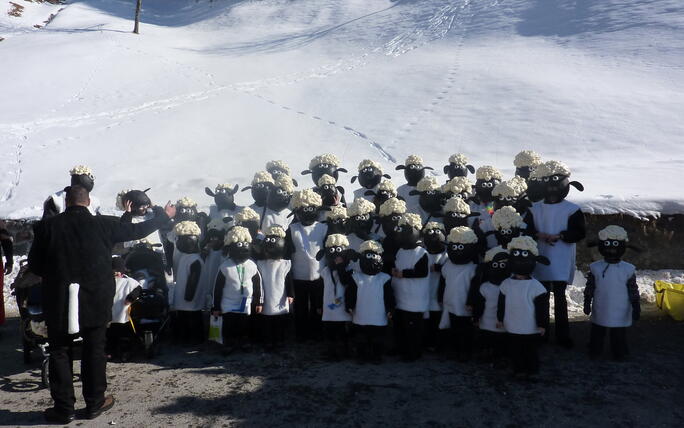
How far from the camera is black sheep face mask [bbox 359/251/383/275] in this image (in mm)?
5941

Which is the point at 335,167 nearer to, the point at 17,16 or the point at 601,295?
the point at 601,295

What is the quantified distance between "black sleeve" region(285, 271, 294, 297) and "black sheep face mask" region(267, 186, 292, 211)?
1168 millimetres

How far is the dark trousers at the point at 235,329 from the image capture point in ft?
20.9

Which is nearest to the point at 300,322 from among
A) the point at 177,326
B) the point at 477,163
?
the point at 177,326

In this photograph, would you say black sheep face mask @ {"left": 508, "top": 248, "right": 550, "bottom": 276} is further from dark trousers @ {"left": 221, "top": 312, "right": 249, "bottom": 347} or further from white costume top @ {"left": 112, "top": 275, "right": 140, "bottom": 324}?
white costume top @ {"left": 112, "top": 275, "right": 140, "bottom": 324}

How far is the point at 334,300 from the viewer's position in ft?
20.1

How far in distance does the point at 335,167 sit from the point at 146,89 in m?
15.2

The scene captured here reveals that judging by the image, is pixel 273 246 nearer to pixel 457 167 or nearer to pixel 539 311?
pixel 539 311

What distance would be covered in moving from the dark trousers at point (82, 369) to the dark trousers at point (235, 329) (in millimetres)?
1685

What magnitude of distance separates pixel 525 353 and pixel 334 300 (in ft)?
6.62

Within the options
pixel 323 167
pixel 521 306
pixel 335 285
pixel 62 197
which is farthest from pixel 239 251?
pixel 521 306

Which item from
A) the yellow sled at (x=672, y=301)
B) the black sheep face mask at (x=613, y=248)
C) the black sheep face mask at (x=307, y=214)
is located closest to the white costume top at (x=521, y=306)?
the black sheep face mask at (x=613, y=248)

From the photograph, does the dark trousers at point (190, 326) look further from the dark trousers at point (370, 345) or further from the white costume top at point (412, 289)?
the white costume top at point (412, 289)

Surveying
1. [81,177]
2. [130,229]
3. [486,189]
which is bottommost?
[130,229]
